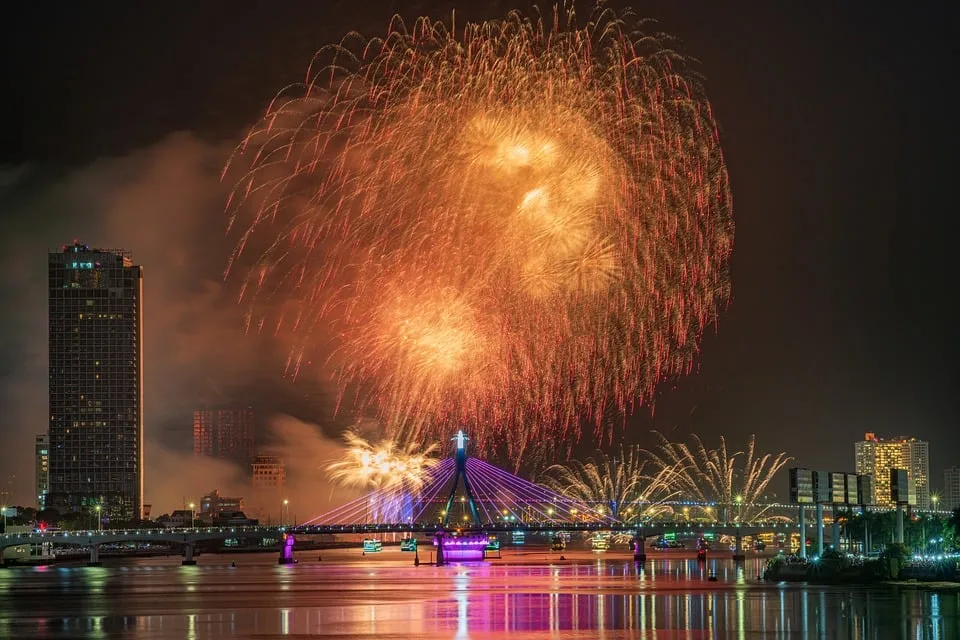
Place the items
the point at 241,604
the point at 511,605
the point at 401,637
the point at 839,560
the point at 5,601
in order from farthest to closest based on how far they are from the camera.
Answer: the point at 839,560 → the point at 5,601 → the point at 241,604 → the point at 511,605 → the point at 401,637

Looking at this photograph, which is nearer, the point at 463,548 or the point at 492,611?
the point at 492,611

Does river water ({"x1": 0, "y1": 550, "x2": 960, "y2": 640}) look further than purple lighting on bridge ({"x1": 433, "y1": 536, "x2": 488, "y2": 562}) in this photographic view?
No

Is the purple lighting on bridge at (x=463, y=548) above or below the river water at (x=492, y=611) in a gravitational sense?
below

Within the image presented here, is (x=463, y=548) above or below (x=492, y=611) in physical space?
below

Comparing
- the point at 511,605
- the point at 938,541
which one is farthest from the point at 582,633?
the point at 938,541

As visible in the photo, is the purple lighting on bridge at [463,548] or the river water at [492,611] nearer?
the river water at [492,611]

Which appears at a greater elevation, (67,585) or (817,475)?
(817,475)

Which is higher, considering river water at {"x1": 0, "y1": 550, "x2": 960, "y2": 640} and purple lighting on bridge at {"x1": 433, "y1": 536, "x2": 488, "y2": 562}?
river water at {"x1": 0, "y1": 550, "x2": 960, "y2": 640}

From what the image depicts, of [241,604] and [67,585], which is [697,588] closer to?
[241,604]
